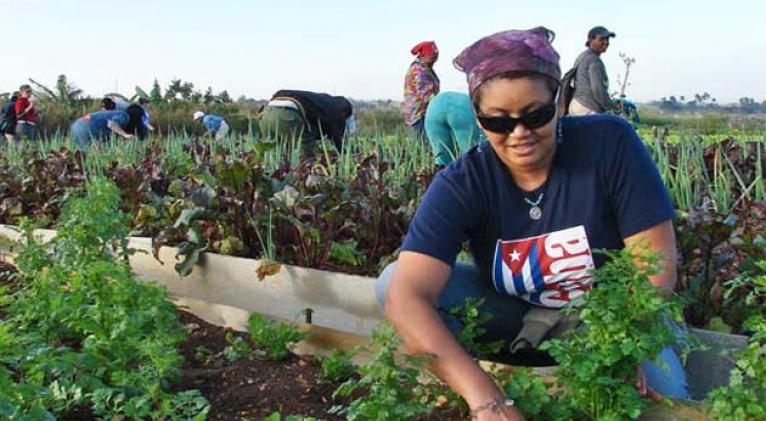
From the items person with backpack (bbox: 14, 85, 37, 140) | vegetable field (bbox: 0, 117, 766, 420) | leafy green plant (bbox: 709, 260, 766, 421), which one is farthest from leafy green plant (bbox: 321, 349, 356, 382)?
person with backpack (bbox: 14, 85, 37, 140)

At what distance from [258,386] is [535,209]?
3.30 ft

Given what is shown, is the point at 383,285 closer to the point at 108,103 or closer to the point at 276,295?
the point at 276,295

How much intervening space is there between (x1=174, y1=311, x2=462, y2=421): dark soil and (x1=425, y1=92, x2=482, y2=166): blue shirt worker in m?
2.57

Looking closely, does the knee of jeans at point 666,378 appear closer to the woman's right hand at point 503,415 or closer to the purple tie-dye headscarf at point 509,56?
the woman's right hand at point 503,415

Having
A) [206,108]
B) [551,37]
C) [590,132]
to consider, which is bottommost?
[206,108]

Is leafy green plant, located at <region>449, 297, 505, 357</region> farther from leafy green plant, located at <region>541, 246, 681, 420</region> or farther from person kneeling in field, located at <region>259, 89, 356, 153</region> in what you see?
person kneeling in field, located at <region>259, 89, 356, 153</region>

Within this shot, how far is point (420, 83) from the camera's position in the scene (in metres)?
7.03

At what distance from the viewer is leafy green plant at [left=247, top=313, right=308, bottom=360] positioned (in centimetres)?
272

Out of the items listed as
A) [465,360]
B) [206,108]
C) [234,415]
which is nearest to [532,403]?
[465,360]

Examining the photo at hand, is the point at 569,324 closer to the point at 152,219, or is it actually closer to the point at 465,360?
Answer: the point at 465,360

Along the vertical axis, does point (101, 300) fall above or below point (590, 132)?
below

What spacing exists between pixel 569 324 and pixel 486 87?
70cm

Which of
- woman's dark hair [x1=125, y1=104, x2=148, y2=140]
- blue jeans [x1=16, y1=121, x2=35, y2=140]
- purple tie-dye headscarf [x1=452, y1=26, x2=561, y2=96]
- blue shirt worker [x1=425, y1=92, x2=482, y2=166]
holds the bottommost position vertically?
blue jeans [x1=16, y1=121, x2=35, y2=140]

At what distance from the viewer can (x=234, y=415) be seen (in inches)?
90.7
